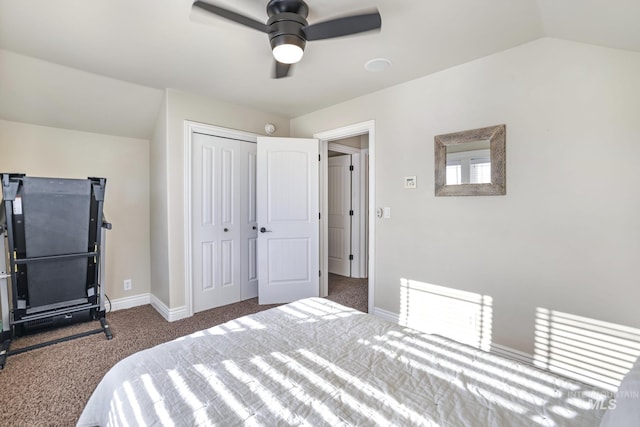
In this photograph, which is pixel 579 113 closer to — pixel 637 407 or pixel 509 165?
pixel 509 165

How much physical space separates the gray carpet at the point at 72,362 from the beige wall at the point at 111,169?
1.63ft

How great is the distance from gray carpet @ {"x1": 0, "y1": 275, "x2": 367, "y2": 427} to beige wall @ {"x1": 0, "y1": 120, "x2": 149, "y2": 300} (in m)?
0.50

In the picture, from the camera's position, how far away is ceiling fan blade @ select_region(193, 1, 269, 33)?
1.43m

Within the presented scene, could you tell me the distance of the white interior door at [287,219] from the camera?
3492 millimetres

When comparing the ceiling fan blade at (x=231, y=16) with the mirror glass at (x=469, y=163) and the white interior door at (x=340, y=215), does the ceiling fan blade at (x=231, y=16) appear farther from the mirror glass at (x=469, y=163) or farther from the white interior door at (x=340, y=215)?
the white interior door at (x=340, y=215)

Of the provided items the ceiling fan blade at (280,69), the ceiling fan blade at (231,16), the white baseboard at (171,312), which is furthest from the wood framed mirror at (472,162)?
the white baseboard at (171,312)

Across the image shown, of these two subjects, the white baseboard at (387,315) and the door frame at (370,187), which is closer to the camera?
the white baseboard at (387,315)

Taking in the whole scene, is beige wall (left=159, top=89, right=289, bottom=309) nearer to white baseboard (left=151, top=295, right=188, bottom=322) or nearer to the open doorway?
white baseboard (left=151, top=295, right=188, bottom=322)

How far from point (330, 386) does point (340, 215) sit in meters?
4.03

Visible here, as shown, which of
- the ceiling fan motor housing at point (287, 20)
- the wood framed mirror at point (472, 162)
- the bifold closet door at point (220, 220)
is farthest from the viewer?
the bifold closet door at point (220, 220)

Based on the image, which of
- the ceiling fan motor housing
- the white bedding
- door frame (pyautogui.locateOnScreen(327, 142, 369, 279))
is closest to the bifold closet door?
door frame (pyautogui.locateOnScreen(327, 142, 369, 279))

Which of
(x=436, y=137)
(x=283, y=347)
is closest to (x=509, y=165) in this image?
(x=436, y=137)

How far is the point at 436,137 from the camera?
2590 millimetres

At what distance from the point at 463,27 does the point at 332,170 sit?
3262 mm
